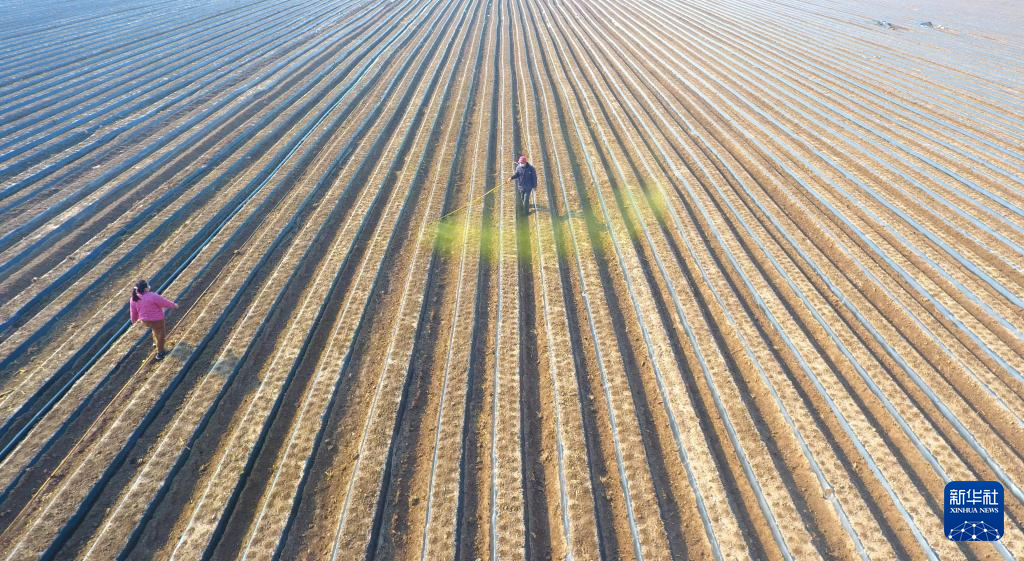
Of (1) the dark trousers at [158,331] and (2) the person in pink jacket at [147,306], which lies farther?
(1) the dark trousers at [158,331]

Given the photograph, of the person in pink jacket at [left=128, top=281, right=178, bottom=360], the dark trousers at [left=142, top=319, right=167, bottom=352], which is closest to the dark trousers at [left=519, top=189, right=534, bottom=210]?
the person in pink jacket at [left=128, top=281, right=178, bottom=360]

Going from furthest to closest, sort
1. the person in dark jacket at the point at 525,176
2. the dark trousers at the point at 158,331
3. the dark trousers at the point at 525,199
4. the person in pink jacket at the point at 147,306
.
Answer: the dark trousers at the point at 525,199
the person in dark jacket at the point at 525,176
the dark trousers at the point at 158,331
the person in pink jacket at the point at 147,306

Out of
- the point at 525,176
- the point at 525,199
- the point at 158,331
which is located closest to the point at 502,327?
the point at 525,199

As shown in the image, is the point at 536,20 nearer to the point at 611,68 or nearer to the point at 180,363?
the point at 611,68

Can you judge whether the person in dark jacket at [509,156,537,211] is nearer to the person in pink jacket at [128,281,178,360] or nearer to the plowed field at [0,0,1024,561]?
the plowed field at [0,0,1024,561]

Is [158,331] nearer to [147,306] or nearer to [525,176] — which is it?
[147,306]

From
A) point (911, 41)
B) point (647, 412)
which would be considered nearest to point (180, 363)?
point (647, 412)

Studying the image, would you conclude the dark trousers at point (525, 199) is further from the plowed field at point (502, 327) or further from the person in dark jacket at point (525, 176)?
the plowed field at point (502, 327)

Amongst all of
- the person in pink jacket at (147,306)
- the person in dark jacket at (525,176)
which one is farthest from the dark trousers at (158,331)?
the person in dark jacket at (525,176)
